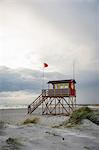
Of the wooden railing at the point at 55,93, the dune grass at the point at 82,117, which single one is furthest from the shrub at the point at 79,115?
the wooden railing at the point at 55,93

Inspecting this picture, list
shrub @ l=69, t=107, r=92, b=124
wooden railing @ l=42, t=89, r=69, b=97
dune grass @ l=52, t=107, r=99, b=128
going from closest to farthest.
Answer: dune grass @ l=52, t=107, r=99, b=128
shrub @ l=69, t=107, r=92, b=124
wooden railing @ l=42, t=89, r=69, b=97

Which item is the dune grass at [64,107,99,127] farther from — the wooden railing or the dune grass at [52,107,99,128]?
the wooden railing

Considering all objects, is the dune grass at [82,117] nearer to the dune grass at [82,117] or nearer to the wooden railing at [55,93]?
the dune grass at [82,117]

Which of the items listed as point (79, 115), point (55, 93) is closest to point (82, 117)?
point (79, 115)

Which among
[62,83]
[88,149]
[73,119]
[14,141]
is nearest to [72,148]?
[88,149]

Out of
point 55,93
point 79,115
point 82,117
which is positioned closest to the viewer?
point 82,117

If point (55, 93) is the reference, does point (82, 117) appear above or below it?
below

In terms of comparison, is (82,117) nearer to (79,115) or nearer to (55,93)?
(79,115)

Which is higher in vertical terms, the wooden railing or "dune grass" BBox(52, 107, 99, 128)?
the wooden railing

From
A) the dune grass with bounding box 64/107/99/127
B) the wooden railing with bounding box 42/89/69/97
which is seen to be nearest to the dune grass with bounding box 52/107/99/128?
the dune grass with bounding box 64/107/99/127

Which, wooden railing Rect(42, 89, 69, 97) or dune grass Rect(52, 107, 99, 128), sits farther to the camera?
wooden railing Rect(42, 89, 69, 97)

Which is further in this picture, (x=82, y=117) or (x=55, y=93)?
(x=55, y=93)

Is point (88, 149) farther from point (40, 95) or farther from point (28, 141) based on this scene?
point (40, 95)

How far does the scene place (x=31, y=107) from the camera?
1945 inches
